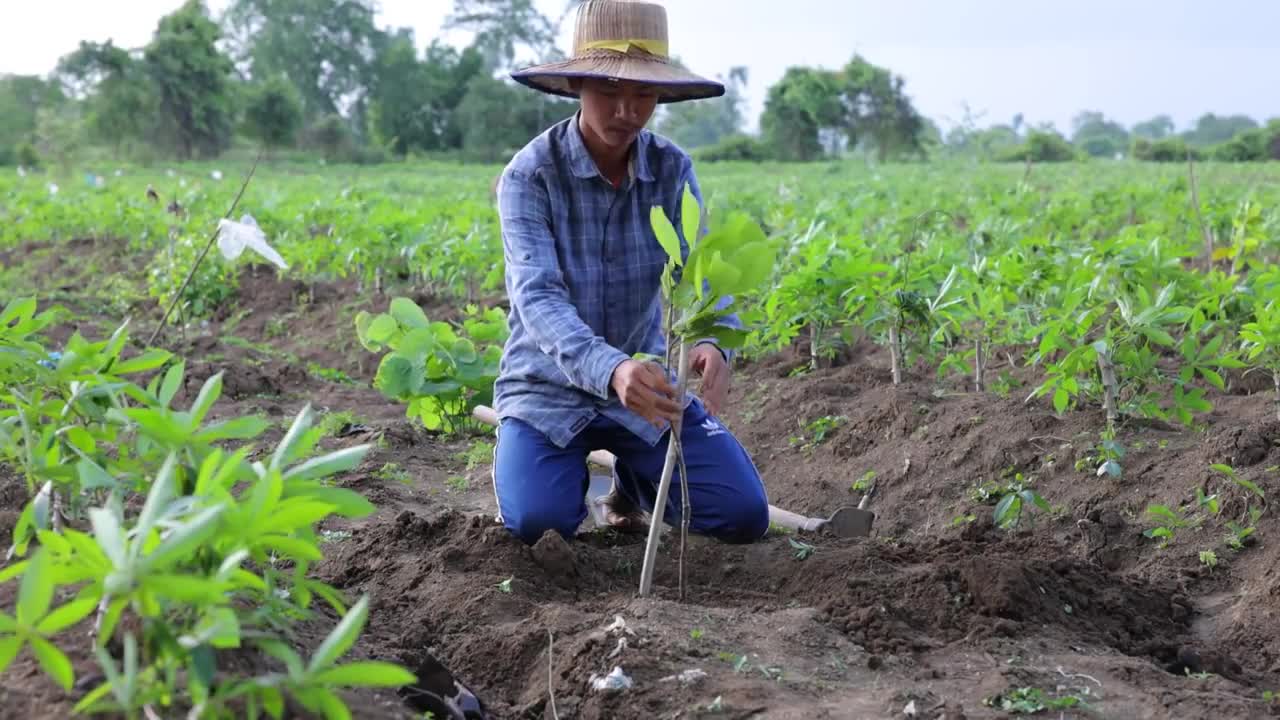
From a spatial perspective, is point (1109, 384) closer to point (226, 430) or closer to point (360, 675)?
point (226, 430)

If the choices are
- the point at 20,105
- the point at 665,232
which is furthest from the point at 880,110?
the point at 665,232

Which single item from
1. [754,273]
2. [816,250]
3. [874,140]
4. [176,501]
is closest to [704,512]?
[754,273]

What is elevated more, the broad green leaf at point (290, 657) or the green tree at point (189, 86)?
the green tree at point (189, 86)

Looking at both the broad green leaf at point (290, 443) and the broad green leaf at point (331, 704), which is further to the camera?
the broad green leaf at point (290, 443)

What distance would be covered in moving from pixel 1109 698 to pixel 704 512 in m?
1.43

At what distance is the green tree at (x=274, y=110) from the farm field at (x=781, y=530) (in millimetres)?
39631

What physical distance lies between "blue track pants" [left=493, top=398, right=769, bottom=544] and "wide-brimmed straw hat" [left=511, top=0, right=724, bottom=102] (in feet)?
3.21

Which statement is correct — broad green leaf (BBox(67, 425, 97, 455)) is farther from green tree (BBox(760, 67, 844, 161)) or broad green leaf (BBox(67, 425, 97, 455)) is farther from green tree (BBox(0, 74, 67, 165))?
green tree (BBox(760, 67, 844, 161))

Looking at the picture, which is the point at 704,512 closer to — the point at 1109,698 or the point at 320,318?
the point at 1109,698

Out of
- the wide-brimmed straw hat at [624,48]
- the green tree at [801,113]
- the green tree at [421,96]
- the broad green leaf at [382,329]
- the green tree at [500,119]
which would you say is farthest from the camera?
the green tree at [421,96]

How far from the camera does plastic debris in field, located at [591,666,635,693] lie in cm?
231

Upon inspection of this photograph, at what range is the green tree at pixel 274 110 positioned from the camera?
43688 millimetres

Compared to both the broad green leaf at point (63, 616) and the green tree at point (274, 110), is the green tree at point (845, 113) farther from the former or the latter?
the broad green leaf at point (63, 616)

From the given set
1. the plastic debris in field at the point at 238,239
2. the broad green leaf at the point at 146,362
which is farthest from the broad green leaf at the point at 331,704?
the plastic debris in field at the point at 238,239
